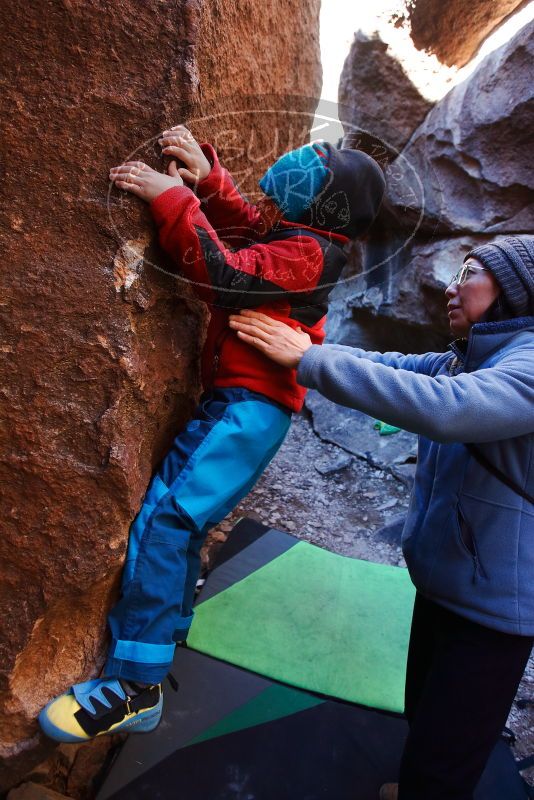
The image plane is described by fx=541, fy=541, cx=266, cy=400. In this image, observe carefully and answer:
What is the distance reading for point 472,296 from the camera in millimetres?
1434

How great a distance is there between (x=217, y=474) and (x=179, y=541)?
21 centimetres

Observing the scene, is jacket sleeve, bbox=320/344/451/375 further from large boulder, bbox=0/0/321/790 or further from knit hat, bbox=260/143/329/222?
large boulder, bbox=0/0/321/790

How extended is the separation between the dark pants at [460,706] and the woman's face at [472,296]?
31.0 inches

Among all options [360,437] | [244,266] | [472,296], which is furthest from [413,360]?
[360,437]

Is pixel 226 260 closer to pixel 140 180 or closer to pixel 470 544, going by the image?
pixel 140 180

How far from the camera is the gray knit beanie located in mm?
1343

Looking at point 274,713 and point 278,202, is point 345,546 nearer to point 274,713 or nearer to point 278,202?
point 274,713

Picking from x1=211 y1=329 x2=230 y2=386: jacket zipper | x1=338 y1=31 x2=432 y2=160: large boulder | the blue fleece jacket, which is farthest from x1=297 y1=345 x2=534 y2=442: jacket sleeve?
x1=338 y1=31 x2=432 y2=160: large boulder

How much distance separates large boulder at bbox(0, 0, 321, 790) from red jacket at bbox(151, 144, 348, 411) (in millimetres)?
122

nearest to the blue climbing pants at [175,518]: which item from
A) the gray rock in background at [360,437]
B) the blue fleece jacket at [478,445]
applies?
the blue fleece jacket at [478,445]

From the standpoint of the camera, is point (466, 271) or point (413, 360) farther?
point (413, 360)

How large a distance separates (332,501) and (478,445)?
261 centimetres

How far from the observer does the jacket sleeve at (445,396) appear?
1.19 meters

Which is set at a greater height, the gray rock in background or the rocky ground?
the gray rock in background
